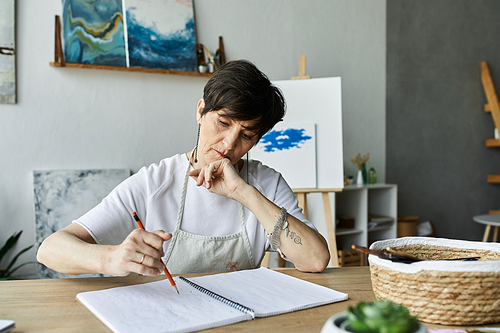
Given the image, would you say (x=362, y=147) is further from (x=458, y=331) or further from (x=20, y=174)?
(x=458, y=331)

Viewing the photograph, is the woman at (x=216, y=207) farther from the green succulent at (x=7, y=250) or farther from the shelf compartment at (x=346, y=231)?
the shelf compartment at (x=346, y=231)

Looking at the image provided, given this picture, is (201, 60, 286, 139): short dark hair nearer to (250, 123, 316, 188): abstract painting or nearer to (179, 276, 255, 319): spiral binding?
(179, 276, 255, 319): spiral binding

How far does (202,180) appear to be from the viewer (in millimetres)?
1324

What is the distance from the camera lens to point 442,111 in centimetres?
447

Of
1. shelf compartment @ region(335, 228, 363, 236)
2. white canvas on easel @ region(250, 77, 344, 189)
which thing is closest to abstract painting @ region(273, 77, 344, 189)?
white canvas on easel @ region(250, 77, 344, 189)

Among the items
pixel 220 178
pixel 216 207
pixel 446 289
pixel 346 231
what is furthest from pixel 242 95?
pixel 346 231

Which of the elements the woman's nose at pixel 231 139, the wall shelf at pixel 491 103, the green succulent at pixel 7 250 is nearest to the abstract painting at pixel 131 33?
the green succulent at pixel 7 250

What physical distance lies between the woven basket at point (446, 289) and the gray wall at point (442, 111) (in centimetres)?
359

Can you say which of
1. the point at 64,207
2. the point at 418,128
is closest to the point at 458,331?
the point at 64,207

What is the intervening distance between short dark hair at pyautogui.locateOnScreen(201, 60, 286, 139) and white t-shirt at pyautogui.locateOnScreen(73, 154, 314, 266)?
269 millimetres

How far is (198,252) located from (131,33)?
2152 mm

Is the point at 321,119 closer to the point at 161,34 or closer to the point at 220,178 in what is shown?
the point at 161,34

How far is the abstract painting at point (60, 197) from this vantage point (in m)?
2.70

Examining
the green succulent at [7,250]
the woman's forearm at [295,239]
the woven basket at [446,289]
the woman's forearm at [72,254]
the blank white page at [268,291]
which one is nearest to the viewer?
the woven basket at [446,289]
